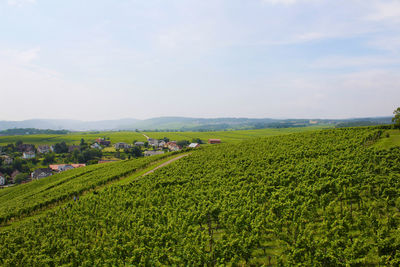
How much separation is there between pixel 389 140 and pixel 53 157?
133 metres

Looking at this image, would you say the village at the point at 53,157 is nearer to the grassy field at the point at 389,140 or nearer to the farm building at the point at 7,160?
the farm building at the point at 7,160

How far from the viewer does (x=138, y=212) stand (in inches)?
1025

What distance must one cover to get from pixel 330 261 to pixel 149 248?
43.7ft

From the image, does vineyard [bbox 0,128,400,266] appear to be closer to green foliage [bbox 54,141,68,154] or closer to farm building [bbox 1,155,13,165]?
farm building [bbox 1,155,13,165]

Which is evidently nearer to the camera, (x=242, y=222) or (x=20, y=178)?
(x=242, y=222)

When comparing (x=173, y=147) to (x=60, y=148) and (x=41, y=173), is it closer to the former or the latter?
(x=41, y=173)

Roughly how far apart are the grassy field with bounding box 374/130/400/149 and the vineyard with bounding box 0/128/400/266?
126 inches

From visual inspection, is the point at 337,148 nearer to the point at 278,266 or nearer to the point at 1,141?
the point at 278,266

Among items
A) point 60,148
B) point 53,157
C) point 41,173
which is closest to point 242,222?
point 41,173

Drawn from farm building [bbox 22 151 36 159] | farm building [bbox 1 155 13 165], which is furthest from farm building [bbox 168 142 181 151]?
farm building [bbox 1 155 13 165]

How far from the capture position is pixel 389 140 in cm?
3894

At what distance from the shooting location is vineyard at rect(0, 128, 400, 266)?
15234mm

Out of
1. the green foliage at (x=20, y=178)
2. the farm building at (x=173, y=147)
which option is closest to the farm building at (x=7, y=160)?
the green foliage at (x=20, y=178)

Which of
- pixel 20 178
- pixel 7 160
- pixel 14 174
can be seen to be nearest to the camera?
pixel 20 178
